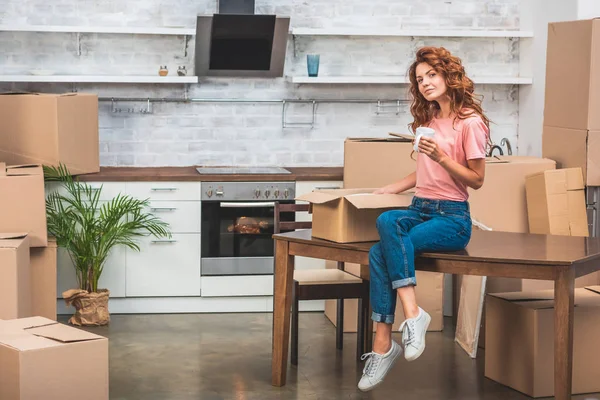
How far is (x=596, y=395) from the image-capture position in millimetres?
4602

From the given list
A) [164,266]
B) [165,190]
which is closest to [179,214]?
[165,190]

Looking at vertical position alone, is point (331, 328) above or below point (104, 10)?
below

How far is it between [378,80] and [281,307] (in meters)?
2.54

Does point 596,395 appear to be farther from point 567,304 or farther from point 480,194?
point 480,194

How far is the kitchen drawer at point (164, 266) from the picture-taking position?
618 cm

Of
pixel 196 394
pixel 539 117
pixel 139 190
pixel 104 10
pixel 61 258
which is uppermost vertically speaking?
pixel 104 10

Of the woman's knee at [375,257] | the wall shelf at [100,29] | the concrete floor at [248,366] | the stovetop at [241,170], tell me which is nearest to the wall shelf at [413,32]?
the wall shelf at [100,29]

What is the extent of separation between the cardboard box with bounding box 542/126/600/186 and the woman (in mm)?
1641

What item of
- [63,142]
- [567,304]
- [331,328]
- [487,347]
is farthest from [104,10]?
[567,304]

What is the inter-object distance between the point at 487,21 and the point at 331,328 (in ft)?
8.41

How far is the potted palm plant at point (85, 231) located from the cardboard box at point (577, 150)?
2513 mm

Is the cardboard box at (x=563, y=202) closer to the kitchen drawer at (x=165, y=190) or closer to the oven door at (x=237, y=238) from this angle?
the oven door at (x=237, y=238)

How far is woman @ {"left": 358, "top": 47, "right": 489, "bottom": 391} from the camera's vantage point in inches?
157

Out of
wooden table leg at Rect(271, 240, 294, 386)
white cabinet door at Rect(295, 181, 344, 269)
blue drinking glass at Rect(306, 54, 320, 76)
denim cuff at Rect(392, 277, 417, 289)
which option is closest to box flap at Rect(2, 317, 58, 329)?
wooden table leg at Rect(271, 240, 294, 386)
